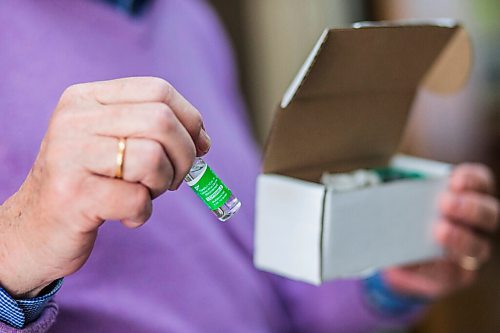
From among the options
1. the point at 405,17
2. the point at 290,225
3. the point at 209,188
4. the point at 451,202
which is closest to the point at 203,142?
the point at 209,188

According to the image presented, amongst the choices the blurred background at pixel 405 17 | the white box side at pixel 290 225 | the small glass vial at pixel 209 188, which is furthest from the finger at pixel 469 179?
the blurred background at pixel 405 17

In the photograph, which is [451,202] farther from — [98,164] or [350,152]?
[98,164]

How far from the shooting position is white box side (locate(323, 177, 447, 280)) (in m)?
0.51

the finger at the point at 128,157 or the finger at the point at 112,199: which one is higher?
the finger at the point at 128,157

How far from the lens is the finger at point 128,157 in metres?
0.35

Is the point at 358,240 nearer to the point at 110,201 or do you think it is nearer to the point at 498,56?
the point at 110,201

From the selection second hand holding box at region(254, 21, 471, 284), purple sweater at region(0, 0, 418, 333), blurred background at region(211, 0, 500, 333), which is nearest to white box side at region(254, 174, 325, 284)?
second hand holding box at region(254, 21, 471, 284)

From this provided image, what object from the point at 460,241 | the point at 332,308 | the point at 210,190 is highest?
the point at 210,190

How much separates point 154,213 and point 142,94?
258mm

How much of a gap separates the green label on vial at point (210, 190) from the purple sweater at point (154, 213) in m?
0.12

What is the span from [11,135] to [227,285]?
0.76 ft

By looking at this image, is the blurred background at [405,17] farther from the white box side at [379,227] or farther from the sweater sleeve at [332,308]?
the white box side at [379,227]

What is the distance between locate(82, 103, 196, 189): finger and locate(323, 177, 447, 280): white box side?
0.17 metres

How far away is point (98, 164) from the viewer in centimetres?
35
